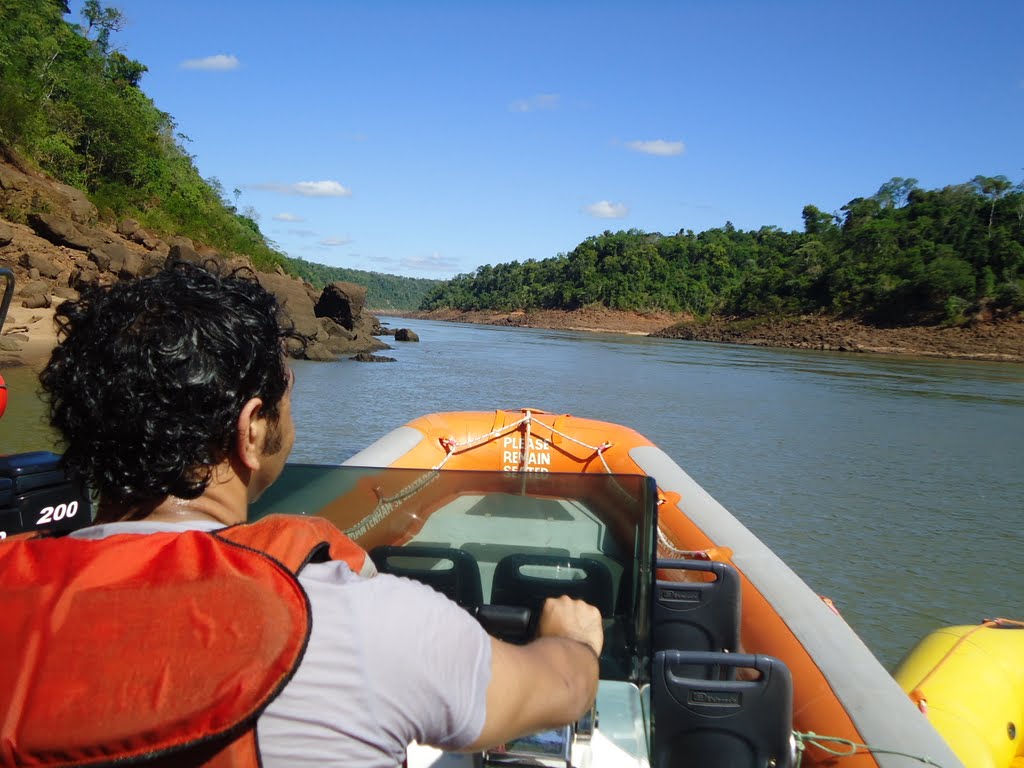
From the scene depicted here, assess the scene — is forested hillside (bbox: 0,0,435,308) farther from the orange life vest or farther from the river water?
the orange life vest

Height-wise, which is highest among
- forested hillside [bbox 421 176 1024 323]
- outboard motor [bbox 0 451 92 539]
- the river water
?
forested hillside [bbox 421 176 1024 323]

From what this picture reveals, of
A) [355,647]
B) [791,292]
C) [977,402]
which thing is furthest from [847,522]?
[791,292]

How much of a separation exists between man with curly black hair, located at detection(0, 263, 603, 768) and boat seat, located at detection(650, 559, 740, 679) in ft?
3.99

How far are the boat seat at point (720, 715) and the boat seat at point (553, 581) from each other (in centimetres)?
23

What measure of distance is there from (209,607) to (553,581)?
1.06 metres

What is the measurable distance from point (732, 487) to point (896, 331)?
111 feet

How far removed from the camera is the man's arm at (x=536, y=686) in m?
0.86

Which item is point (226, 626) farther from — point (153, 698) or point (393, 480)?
point (393, 480)

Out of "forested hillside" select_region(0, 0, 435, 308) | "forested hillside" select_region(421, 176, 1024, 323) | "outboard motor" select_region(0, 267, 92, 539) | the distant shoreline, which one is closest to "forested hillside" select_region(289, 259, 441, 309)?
"forested hillside" select_region(421, 176, 1024, 323)

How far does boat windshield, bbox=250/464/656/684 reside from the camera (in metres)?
1.68

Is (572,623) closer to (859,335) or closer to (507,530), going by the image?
(507,530)

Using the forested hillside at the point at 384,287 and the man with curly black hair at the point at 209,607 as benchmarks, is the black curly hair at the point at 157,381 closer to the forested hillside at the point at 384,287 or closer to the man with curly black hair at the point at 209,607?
the man with curly black hair at the point at 209,607

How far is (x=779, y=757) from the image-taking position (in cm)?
185

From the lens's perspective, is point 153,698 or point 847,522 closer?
point 153,698
